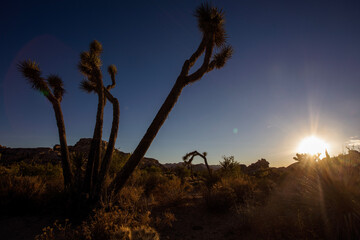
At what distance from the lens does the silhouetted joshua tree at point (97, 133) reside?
608cm

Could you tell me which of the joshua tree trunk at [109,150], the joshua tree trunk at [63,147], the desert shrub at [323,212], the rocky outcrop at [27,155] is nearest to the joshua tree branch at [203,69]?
the joshua tree trunk at [109,150]

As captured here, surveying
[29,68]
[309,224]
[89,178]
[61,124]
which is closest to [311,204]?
[309,224]

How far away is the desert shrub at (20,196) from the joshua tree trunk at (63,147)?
33.9 inches

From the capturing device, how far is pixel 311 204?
457 centimetres

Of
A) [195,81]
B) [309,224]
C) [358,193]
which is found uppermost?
[195,81]

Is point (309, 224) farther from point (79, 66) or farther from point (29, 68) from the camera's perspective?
point (29, 68)

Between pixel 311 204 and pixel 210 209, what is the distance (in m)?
3.39

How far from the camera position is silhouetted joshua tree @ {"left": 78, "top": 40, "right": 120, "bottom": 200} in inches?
239

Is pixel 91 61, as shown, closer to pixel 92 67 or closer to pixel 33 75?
pixel 92 67

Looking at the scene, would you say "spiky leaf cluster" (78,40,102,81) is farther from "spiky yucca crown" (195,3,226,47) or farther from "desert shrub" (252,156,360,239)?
"desert shrub" (252,156,360,239)

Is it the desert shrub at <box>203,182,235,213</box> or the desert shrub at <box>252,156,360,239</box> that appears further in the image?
the desert shrub at <box>203,182,235,213</box>

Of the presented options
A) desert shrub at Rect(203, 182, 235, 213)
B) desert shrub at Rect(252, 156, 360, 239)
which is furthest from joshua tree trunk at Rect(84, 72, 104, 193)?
desert shrub at Rect(252, 156, 360, 239)

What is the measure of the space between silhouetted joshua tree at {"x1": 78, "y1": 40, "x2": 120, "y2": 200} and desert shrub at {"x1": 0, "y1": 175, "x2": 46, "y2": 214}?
1.75 m

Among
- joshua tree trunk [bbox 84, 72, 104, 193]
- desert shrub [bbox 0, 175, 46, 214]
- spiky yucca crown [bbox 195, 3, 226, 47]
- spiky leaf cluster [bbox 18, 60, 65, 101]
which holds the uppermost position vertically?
spiky yucca crown [bbox 195, 3, 226, 47]
